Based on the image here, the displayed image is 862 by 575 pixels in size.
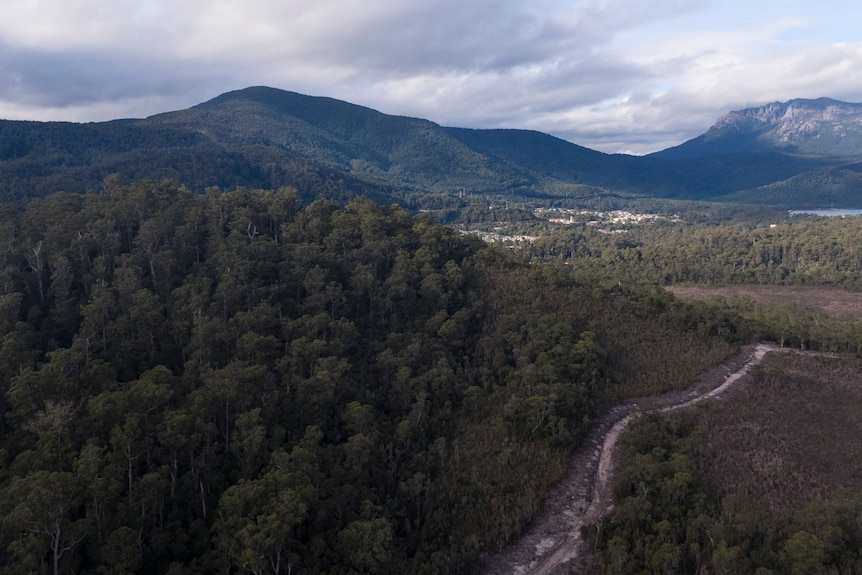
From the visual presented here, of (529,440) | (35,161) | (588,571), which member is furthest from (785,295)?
(35,161)

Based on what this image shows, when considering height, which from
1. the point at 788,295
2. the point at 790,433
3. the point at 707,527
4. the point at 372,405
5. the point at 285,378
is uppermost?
the point at 285,378

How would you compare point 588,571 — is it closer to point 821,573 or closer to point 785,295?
point 821,573

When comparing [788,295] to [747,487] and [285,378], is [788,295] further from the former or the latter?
[285,378]

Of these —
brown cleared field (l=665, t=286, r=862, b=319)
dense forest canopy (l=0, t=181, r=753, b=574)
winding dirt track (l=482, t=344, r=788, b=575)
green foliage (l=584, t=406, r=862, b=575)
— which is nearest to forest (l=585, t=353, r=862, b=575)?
green foliage (l=584, t=406, r=862, b=575)

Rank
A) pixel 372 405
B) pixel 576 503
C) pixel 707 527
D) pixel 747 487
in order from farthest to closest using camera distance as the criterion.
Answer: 1. pixel 372 405
2. pixel 576 503
3. pixel 747 487
4. pixel 707 527

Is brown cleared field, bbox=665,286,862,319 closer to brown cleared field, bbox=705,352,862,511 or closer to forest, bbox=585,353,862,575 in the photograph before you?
brown cleared field, bbox=705,352,862,511

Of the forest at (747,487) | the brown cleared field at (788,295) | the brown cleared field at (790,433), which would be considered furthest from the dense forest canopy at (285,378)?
the brown cleared field at (788,295)

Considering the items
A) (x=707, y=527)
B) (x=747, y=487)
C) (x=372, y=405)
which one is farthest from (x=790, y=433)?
(x=372, y=405)
